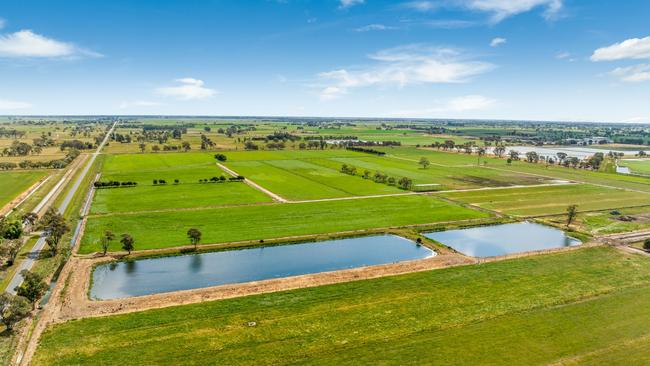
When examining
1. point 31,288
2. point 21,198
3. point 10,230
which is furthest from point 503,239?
point 21,198

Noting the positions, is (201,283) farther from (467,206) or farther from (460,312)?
(467,206)

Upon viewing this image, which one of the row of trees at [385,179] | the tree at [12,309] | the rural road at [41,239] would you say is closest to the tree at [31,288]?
the tree at [12,309]

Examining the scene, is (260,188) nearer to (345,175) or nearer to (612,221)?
(345,175)

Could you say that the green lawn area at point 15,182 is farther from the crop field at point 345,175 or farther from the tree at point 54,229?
the crop field at point 345,175

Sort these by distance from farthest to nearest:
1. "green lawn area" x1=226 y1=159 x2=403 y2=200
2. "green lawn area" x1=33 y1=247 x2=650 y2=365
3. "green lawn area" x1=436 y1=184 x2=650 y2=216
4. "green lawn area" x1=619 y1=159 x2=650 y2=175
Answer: "green lawn area" x1=619 y1=159 x2=650 y2=175, "green lawn area" x1=226 y1=159 x2=403 y2=200, "green lawn area" x1=436 y1=184 x2=650 y2=216, "green lawn area" x1=33 y1=247 x2=650 y2=365

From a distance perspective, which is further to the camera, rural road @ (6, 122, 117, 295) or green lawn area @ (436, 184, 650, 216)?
green lawn area @ (436, 184, 650, 216)

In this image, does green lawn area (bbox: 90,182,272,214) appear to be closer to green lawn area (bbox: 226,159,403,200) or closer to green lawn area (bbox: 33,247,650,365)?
green lawn area (bbox: 226,159,403,200)

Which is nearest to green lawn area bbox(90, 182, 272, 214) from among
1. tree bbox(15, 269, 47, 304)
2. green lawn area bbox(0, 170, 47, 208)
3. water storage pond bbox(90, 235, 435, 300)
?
green lawn area bbox(0, 170, 47, 208)
